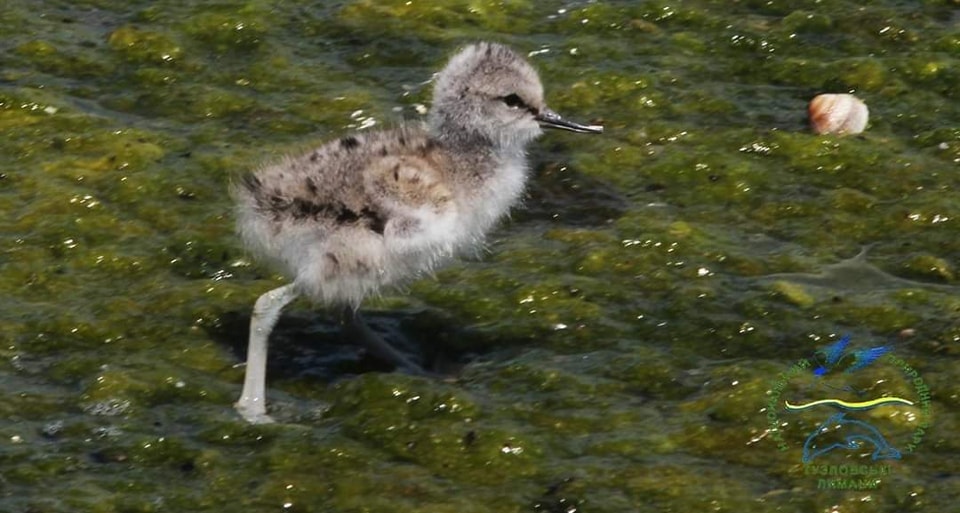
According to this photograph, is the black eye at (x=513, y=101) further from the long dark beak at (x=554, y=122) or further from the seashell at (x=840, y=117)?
the seashell at (x=840, y=117)

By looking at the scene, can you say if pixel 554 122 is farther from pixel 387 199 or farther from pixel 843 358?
pixel 843 358

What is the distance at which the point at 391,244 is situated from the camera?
465 centimetres

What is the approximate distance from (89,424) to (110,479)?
0.30m

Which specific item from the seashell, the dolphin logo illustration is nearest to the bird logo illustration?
the dolphin logo illustration

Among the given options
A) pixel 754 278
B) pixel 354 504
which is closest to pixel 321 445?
pixel 354 504

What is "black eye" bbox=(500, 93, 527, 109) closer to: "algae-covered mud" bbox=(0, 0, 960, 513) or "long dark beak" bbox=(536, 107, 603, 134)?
"long dark beak" bbox=(536, 107, 603, 134)

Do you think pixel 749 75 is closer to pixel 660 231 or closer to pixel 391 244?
pixel 660 231

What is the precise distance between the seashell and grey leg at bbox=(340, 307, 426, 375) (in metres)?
1.98

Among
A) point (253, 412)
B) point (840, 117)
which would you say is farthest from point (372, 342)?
point (840, 117)

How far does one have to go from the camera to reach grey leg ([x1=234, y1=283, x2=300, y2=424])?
4.73 metres

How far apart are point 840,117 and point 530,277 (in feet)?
4.85

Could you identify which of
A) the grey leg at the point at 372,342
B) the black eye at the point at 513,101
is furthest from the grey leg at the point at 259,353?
the black eye at the point at 513,101

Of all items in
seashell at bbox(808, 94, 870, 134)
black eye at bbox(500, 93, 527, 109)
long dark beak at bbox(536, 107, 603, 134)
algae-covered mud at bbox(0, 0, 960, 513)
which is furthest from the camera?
seashell at bbox(808, 94, 870, 134)

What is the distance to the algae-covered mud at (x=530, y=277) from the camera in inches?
175
